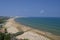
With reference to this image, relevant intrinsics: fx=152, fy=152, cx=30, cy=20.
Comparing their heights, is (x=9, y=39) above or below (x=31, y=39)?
above

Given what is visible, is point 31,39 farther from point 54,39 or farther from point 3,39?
point 3,39

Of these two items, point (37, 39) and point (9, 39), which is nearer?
point (9, 39)

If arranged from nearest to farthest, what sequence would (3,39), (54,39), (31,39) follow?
1. (3,39)
2. (31,39)
3. (54,39)

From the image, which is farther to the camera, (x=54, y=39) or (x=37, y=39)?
(x=54, y=39)

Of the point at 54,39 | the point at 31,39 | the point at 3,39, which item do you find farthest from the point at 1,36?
the point at 54,39

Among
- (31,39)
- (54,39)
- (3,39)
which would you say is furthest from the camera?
(54,39)

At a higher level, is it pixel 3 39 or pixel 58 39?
pixel 3 39

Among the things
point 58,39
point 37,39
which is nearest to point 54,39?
point 58,39

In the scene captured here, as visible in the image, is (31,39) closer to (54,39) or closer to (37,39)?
(37,39)
